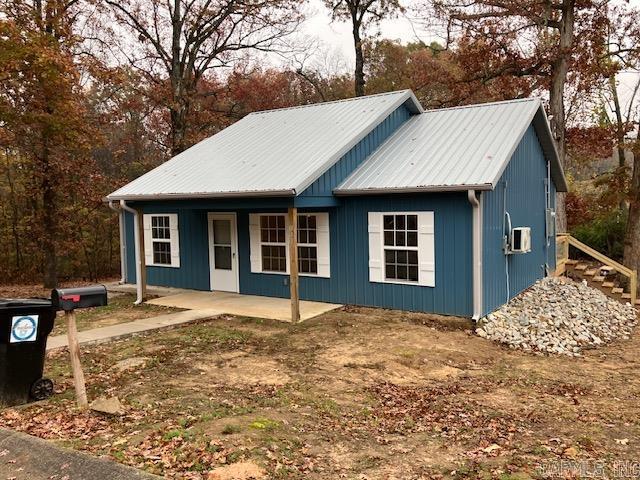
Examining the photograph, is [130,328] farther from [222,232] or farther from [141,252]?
[222,232]

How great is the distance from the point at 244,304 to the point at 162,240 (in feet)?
12.9

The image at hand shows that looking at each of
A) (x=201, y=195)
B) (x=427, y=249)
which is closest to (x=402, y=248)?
(x=427, y=249)

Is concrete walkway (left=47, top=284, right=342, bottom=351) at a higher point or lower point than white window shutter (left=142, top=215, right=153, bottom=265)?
lower

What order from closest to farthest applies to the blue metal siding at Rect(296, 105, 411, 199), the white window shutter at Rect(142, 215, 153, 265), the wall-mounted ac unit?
1. the blue metal siding at Rect(296, 105, 411, 199)
2. the wall-mounted ac unit
3. the white window shutter at Rect(142, 215, 153, 265)

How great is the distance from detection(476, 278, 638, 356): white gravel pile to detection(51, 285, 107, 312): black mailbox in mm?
6470

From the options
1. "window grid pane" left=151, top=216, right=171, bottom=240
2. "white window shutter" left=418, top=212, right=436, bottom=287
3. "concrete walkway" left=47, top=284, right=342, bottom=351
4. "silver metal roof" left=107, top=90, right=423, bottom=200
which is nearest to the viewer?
"concrete walkway" left=47, top=284, right=342, bottom=351

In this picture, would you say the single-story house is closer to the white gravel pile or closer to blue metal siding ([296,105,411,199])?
blue metal siding ([296,105,411,199])

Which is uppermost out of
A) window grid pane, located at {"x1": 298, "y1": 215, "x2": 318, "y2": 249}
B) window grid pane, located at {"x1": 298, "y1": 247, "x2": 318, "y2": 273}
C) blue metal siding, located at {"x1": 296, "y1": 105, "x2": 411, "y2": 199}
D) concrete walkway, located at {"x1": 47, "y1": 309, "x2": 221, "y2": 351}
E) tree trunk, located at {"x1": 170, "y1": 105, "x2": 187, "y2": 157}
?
tree trunk, located at {"x1": 170, "y1": 105, "x2": 187, "y2": 157}

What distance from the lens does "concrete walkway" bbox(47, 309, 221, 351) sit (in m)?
8.45

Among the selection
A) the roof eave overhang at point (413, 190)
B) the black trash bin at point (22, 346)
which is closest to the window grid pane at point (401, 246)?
the roof eave overhang at point (413, 190)

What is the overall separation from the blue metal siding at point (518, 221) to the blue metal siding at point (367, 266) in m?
0.47

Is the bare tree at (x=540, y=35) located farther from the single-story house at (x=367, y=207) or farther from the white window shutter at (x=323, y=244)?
the white window shutter at (x=323, y=244)

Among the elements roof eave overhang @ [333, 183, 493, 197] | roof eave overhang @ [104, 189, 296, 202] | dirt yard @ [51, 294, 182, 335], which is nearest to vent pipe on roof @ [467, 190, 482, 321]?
roof eave overhang @ [333, 183, 493, 197]

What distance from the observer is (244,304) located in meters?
11.4
